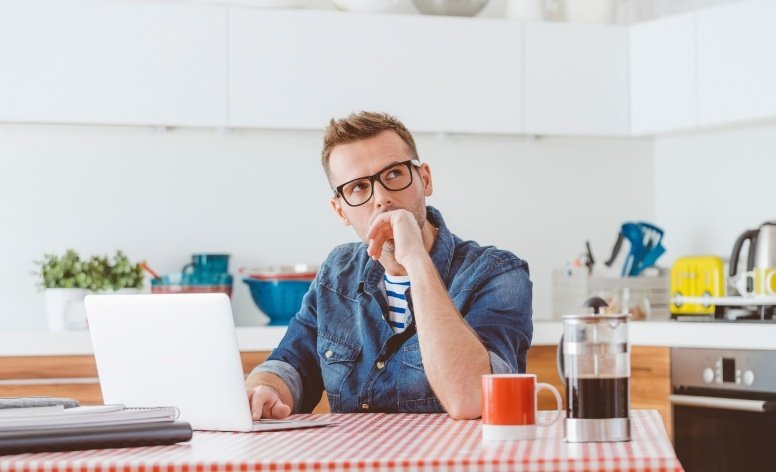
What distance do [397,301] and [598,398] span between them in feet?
2.95

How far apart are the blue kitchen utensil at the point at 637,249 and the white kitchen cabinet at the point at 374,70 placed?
54cm

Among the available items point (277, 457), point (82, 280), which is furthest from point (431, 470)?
point (82, 280)

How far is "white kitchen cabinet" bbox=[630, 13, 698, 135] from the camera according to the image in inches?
154

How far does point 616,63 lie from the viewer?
411cm

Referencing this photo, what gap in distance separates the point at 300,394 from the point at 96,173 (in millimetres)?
1908

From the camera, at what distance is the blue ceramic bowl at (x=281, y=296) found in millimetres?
3758

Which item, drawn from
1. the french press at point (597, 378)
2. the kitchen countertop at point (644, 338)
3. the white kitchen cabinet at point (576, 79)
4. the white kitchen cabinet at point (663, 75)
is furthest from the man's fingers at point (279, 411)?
the white kitchen cabinet at point (663, 75)

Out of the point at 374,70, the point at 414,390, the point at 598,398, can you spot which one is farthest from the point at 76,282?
the point at 598,398

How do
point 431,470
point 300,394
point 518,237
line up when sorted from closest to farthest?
point 431,470 < point 300,394 < point 518,237

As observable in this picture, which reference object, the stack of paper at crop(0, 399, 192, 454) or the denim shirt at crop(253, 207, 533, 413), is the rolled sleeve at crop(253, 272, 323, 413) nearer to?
the denim shirt at crop(253, 207, 533, 413)

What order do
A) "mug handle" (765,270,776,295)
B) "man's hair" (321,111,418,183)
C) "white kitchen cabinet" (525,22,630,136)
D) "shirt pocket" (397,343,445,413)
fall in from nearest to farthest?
"shirt pocket" (397,343,445,413) < "man's hair" (321,111,418,183) < "mug handle" (765,270,776,295) < "white kitchen cabinet" (525,22,630,136)

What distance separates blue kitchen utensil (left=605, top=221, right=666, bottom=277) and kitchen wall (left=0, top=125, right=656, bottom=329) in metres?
0.27

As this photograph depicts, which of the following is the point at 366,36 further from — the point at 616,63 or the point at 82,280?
the point at 82,280

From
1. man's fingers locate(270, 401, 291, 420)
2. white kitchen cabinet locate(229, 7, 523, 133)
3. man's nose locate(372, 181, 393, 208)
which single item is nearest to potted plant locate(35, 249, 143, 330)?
white kitchen cabinet locate(229, 7, 523, 133)
